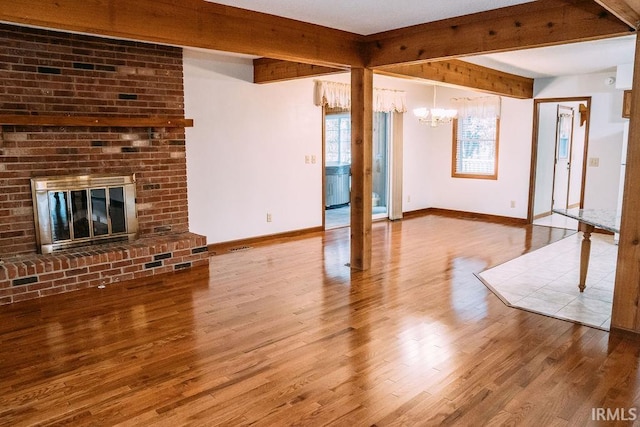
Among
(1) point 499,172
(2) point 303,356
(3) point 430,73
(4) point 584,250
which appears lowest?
(2) point 303,356

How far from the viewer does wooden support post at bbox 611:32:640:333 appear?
10.3ft

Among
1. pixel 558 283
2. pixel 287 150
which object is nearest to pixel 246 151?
pixel 287 150

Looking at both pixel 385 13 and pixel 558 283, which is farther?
pixel 558 283

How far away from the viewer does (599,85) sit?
7.04 metres

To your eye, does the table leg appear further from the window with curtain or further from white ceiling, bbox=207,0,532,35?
the window with curtain

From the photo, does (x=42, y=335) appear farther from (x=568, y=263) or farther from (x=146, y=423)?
(x=568, y=263)

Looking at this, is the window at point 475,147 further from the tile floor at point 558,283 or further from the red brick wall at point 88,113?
the red brick wall at point 88,113

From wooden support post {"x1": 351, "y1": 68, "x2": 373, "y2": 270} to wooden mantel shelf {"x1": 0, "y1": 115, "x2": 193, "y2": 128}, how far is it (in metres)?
1.90

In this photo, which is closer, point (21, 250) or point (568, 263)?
point (21, 250)

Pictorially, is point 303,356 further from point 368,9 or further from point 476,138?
point 476,138

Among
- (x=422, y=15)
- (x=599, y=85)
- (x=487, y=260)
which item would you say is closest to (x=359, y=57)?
(x=422, y=15)

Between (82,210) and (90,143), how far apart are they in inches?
27.0

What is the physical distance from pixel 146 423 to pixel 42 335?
1.55 metres

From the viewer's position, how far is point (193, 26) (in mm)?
3375
